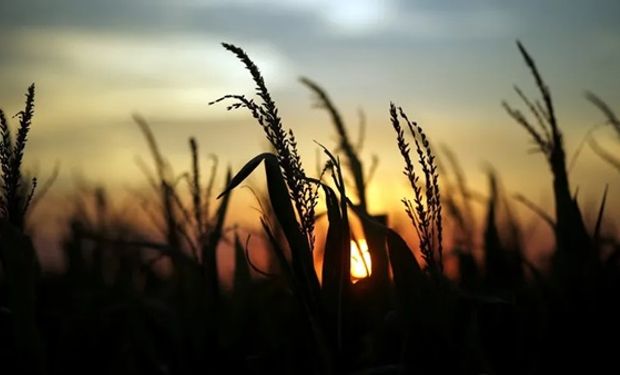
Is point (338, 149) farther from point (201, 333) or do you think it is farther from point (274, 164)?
point (274, 164)

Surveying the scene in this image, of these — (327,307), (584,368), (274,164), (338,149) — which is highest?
(338,149)

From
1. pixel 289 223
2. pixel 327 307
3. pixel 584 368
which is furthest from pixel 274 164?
pixel 584 368

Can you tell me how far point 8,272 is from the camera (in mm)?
1880

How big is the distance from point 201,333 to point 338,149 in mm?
865

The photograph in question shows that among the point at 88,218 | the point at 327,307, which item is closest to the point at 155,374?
the point at 327,307

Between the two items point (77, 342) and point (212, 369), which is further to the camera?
point (77, 342)

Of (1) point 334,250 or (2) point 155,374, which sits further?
(2) point 155,374

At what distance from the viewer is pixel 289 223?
178cm

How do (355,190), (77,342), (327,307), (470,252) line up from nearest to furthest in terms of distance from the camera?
(327,307), (77,342), (355,190), (470,252)

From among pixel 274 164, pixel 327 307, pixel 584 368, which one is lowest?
pixel 584 368

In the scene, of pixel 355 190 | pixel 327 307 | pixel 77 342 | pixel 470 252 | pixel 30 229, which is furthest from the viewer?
pixel 30 229

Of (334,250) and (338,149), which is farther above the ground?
(338,149)

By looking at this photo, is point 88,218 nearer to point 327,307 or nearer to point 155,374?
point 155,374

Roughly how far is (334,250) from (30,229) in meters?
4.17
